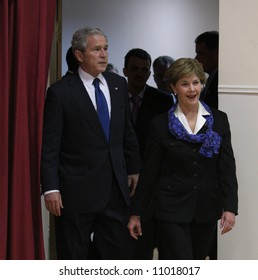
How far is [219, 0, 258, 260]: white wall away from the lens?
9.84 feet

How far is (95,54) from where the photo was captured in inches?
111

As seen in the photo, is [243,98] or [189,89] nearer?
[189,89]

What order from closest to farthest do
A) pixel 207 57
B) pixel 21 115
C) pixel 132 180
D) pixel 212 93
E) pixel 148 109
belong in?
pixel 21 115 < pixel 132 180 < pixel 212 93 < pixel 207 57 < pixel 148 109

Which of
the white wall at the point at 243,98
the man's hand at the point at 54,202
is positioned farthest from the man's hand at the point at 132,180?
the white wall at the point at 243,98

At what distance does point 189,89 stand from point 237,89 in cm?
48

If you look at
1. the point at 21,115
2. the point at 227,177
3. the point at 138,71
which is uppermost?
the point at 138,71

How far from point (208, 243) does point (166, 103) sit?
1.11 meters

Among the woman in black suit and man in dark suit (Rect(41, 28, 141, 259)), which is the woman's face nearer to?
the woman in black suit

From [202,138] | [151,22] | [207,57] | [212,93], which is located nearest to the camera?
[202,138]

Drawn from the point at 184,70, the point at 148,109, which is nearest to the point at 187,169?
the point at 184,70

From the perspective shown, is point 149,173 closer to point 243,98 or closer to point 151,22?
point 243,98

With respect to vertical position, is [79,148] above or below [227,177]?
above

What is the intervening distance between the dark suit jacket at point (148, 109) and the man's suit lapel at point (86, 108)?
69 centimetres

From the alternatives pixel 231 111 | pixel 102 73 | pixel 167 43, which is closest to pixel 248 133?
pixel 231 111
